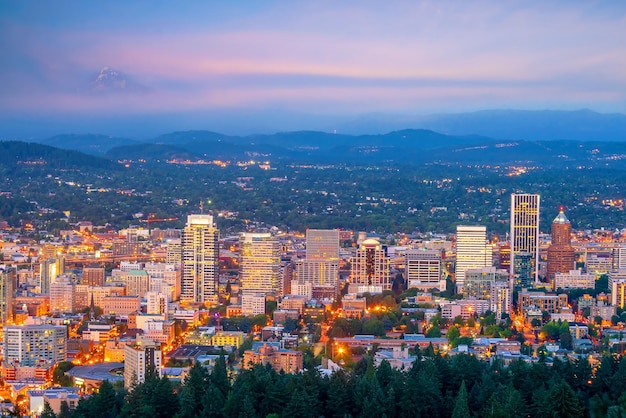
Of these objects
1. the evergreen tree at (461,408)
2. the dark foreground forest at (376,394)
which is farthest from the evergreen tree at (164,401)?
the evergreen tree at (461,408)

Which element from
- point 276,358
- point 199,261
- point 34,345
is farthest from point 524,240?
point 34,345

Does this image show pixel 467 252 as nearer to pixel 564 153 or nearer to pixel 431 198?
pixel 431 198

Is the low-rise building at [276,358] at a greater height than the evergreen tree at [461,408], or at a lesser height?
lesser

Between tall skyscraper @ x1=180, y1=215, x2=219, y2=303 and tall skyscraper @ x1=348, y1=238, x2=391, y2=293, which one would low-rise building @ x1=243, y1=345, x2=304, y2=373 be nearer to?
tall skyscraper @ x1=180, y1=215, x2=219, y2=303

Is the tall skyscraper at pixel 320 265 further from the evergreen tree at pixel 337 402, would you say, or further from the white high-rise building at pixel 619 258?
the evergreen tree at pixel 337 402

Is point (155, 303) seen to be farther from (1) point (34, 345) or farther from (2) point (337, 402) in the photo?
(2) point (337, 402)

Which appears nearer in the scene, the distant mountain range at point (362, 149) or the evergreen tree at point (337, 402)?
the evergreen tree at point (337, 402)

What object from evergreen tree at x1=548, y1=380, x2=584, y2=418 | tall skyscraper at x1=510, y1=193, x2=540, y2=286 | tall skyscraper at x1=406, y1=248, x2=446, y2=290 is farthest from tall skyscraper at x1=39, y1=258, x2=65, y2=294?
evergreen tree at x1=548, y1=380, x2=584, y2=418
